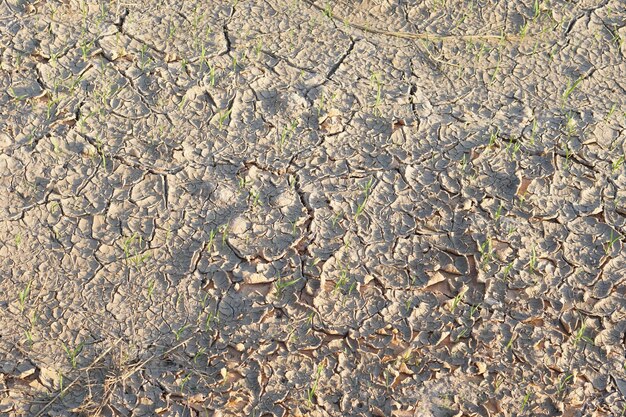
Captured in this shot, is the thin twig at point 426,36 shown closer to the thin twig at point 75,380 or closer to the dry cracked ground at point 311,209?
the dry cracked ground at point 311,209

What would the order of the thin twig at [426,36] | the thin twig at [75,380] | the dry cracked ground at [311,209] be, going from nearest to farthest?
the thin twig at [75,380] → the dry cracked ground at [311,209] → the thin twig at [426,36]

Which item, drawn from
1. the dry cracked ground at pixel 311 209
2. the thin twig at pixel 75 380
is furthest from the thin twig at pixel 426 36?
the thin twig at pixel 75 380

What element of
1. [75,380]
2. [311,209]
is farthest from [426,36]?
[75,380]

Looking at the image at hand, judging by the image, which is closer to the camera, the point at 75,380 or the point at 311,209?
the point at 75,380

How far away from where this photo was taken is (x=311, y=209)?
330cm

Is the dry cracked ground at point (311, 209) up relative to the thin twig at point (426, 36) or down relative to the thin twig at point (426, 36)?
down

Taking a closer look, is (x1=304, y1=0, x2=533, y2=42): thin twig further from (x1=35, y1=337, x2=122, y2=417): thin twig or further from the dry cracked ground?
(x1=35, y1=337, x2=122, y2=417): thin twig

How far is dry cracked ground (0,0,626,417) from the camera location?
9.71 feet

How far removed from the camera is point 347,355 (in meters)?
3.00

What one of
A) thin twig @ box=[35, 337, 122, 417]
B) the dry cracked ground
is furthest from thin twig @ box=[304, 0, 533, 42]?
thin twig @ box=[35, 337, 122, 417]

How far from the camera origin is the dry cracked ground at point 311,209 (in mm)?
Answer: 2959

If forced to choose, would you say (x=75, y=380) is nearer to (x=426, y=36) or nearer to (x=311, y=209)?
(x=311, y=209)

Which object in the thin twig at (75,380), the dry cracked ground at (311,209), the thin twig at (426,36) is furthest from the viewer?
the thin twig at (426,36)

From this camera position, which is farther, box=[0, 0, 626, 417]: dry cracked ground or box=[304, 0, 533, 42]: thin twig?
box=[304, 0, 533, 42]: thin twig
